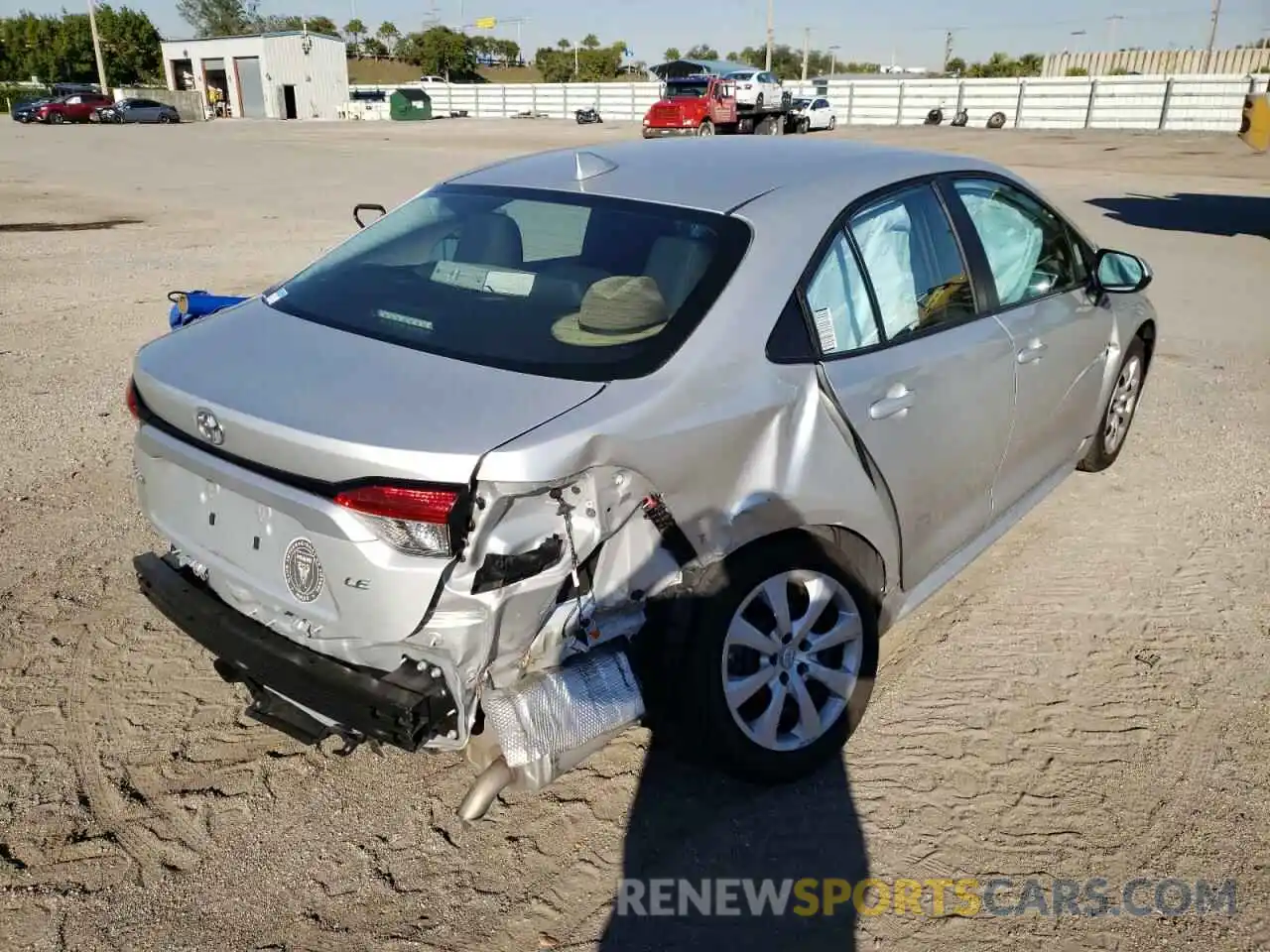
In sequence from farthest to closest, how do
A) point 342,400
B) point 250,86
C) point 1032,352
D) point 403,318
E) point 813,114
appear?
point 250,86 → point 813,114 → point 1032,352 → point 403,318 → point 342,400

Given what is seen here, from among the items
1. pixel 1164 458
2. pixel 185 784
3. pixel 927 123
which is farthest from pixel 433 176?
pixel 927 123

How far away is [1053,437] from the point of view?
411 centimetres

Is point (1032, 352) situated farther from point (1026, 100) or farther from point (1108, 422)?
point (1026, 100)

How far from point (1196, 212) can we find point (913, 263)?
15536 millimetres

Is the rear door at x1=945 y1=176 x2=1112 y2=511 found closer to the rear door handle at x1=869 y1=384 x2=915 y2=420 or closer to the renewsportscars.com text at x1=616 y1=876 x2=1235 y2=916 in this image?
the rear door handle at x1=869 y1=384 x2=915 y2=420

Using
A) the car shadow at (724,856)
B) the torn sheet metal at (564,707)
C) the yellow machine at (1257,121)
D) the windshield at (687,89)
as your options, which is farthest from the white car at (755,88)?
the torn sheet metal at (564,707)

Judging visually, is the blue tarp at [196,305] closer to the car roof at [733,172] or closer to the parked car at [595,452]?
the parked car at [595,452]

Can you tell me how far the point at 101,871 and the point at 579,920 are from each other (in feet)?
4.08

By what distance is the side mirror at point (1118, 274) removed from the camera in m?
4.27

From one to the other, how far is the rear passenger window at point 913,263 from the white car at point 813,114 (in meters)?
38.9

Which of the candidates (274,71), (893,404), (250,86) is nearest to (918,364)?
(893,404)

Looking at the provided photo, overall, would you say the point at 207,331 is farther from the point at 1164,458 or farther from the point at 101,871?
the point at 1164,458

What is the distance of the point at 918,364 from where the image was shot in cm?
309

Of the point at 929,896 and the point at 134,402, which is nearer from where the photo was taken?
the point at 929,896
